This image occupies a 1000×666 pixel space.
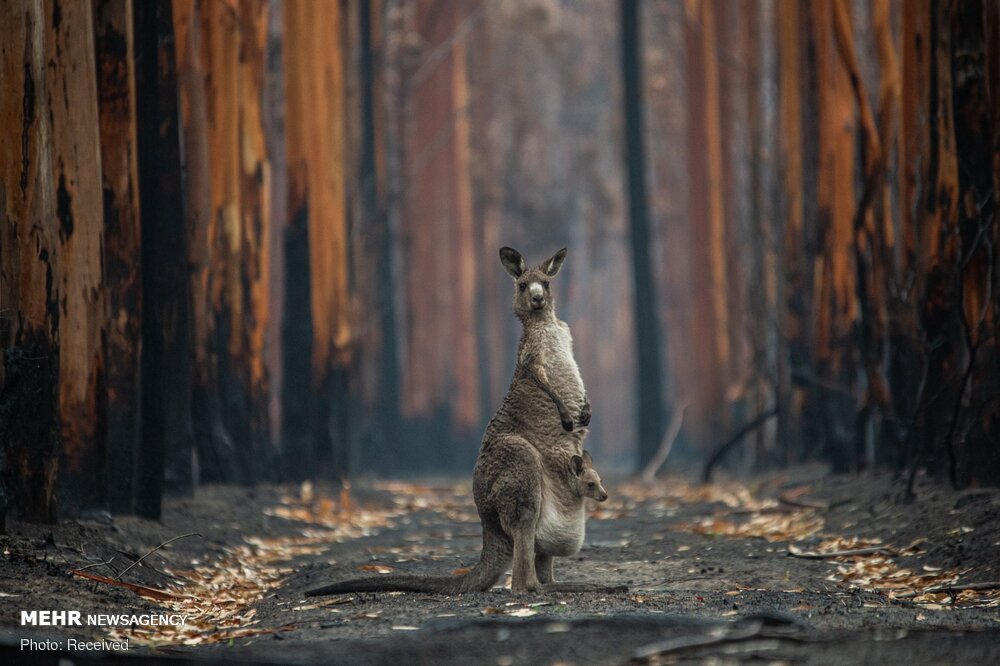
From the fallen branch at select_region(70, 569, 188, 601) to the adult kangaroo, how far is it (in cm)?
108

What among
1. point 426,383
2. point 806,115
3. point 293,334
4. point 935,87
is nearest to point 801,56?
point 806,115

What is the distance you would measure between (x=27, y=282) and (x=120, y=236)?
186 centimetres

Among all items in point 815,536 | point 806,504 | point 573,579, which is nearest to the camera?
point 573,579

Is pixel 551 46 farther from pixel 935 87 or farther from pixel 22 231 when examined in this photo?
pixel 22 231

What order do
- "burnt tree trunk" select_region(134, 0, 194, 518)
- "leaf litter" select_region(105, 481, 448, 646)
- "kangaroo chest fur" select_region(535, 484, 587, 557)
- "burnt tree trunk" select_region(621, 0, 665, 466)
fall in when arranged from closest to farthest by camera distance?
"leaf litter" select_region(105, 481, 448, 646) → "kangaroo chest fur" select_region(535, 484, 587, 557) → "burnt tree trunk" select_region(134, 0, 194, 518) → "burnt tree trunk" select_region(621, 0, 665, 466)

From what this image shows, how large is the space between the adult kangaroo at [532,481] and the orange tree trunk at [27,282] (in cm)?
214

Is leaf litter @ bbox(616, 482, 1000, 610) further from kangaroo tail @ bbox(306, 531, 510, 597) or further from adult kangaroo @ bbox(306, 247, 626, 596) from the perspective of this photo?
kangaroo tail @ bbox(306, 531, 510, 597)

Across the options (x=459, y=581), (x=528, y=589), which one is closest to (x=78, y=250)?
(x=459, y=581)

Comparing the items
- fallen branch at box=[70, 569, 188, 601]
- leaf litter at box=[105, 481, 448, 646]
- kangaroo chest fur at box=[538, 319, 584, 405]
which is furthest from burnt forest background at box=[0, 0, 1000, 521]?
kangaroo chest fur at box=[538, 319, 584, 405]

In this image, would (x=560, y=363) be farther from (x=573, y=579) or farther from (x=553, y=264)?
(x=573, y=579)

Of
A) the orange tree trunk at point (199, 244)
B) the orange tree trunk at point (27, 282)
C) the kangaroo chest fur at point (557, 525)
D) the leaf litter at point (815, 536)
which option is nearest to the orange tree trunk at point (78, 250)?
the orange tree trunk at point (27, 282)

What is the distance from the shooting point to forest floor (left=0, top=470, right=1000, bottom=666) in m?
5.99

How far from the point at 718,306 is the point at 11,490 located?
1667cm

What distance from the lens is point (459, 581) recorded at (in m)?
7.81
